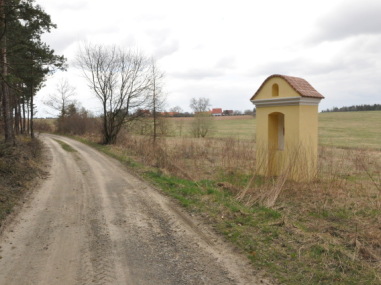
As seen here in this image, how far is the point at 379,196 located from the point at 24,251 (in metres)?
7.86

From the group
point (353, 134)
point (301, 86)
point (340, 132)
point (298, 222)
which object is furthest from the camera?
point (340, 132)

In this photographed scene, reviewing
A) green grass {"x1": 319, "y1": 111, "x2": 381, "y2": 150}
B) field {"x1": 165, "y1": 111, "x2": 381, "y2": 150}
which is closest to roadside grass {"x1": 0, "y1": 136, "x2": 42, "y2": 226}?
field {"x1": 165, "y1": 111, "x2": 381, "y2": 150}

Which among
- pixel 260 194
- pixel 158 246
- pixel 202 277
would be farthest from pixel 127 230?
pixel 260 194

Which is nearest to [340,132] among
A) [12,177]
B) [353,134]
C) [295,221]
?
[353,134]

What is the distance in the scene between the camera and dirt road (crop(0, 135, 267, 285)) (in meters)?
4.18

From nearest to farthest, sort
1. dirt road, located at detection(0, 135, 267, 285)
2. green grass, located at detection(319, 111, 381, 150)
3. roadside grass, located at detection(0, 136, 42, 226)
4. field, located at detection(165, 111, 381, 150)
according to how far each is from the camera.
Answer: dirt road, located at detection(0, 135, 267, 285), roadside grass, located at detection(0, 136, 42, 226), green grass, located at detection(319, 111, 381, 150), field, located at detection(165, 111, 381, 150)

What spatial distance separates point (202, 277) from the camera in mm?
4172

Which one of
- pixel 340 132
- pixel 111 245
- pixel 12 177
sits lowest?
pixel 111 245

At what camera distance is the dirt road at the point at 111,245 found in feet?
13.7

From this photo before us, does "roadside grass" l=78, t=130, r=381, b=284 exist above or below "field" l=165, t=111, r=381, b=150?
below

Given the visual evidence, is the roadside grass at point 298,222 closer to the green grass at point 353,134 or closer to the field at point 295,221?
the field at point 295,221

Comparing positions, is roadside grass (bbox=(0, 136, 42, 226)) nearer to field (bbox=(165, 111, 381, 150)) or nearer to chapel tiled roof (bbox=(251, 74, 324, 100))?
chapel tiled roof (bbox=(251, 74, 324, 100))

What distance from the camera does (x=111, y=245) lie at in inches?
206

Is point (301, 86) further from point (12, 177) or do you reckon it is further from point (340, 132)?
point (340, 132)
